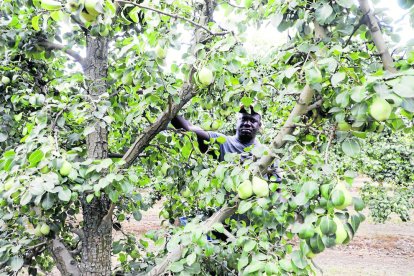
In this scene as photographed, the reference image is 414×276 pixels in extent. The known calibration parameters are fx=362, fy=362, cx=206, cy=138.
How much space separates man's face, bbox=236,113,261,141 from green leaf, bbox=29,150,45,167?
6.49 ft

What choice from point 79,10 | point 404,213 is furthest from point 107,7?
A: point 404,213

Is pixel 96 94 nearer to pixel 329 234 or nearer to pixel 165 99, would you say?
pixel 165 99

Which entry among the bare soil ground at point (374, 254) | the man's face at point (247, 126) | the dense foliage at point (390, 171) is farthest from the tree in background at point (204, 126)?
the dense foliage at point (390, 171)

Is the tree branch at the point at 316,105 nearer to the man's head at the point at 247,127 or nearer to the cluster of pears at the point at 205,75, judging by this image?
the cluster of pears at the point at 205,75

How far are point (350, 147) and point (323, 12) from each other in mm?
504

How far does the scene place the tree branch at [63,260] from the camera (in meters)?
2.17

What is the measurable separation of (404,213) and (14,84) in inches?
351

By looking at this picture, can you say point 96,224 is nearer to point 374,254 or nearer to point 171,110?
point 171,110

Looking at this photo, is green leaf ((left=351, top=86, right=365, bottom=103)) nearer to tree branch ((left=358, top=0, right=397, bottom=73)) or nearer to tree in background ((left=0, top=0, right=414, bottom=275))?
tree in background ((left=0, top=0, right=414, bottom=275))

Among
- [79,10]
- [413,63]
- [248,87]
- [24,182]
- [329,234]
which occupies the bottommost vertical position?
[329,234]

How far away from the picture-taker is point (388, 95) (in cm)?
100

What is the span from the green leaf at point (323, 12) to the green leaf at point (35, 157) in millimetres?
1234

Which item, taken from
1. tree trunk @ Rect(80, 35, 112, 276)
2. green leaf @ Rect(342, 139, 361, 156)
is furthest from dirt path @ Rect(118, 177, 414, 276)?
green leaf @ Rect(342, 139, 361, 156)

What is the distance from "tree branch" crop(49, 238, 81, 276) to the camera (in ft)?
7.13
